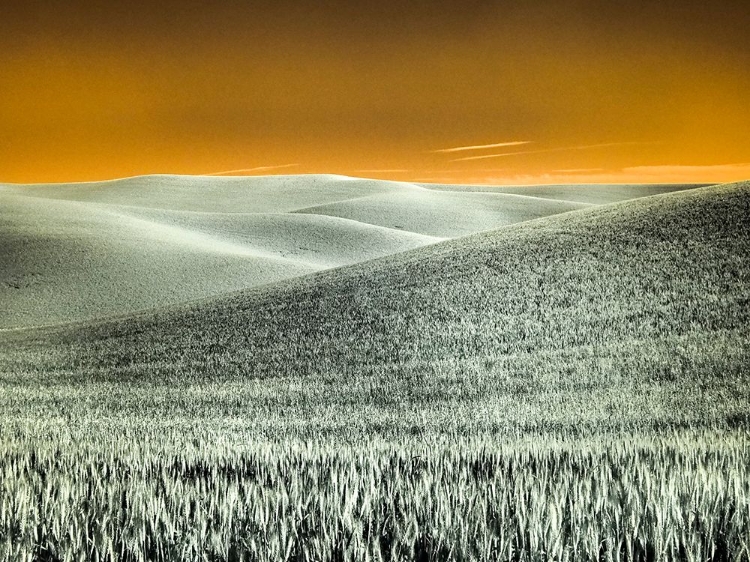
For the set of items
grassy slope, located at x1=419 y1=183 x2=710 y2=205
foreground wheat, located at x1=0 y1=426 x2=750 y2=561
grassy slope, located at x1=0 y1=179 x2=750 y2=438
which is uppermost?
grassy slope, located at x1=419 y1=183 x2=710 y2=205

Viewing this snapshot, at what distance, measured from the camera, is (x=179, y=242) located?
2156 inches

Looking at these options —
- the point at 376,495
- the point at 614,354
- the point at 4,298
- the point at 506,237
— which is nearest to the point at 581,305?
the point at 614,354

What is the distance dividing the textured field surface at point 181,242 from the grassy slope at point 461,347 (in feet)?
49.5

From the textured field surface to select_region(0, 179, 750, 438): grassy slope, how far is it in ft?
49.5

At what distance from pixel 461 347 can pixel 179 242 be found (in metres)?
42.2

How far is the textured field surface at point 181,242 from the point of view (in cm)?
4088

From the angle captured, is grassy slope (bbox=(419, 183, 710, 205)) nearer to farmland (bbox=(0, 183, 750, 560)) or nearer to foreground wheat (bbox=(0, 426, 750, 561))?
farmland (bbox=(0, 183, 750, 560))

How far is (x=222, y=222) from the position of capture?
68875mm

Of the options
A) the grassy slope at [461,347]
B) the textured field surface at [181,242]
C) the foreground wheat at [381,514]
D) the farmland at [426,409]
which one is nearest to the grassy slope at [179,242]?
the textured field surface at [181,242]

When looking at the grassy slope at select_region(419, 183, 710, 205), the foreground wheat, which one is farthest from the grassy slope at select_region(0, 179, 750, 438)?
the grassy slope at select_region(419, 183, 710, 205)

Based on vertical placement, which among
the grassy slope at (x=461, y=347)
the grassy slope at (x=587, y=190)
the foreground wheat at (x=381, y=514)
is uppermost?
the grassy slope at (x=587, y=190)

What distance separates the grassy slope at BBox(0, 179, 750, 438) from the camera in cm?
1191

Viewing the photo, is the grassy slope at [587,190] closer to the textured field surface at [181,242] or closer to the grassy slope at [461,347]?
the textured field surface at [181,242]

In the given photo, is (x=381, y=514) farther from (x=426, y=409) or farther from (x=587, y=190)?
(x=587, y=190)
